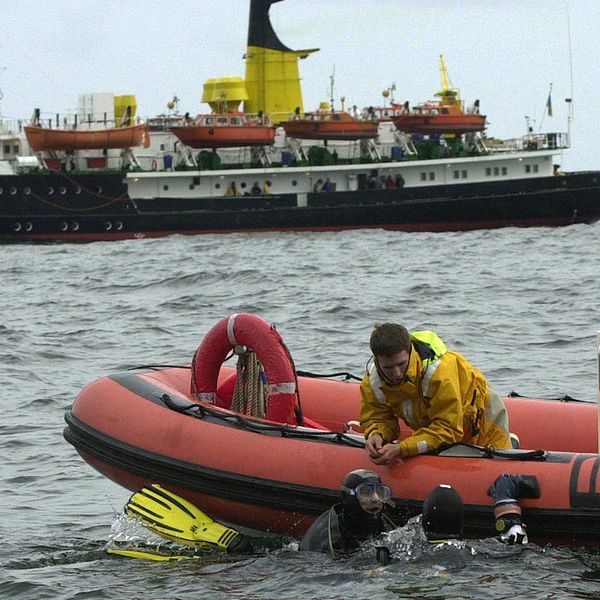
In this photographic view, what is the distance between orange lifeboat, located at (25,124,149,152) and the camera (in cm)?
4709

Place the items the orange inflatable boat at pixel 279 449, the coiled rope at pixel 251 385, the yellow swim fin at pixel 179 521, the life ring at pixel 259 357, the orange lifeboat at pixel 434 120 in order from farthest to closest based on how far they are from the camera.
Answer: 1. the orange lifeboat at pixel 434 120
2. the coiled rope at pixel 251 385
3. the life ring at pixel 259 357
4. the yellow swim fin at pixel 179 521
5. the orange inflatable boat at pixel 279 449

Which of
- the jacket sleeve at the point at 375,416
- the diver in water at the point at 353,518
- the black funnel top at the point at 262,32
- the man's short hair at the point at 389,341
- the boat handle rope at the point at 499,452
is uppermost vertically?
the black funnel top at the point at 262,32

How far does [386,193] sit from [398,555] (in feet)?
138

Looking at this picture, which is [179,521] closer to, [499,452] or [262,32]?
[499,452]

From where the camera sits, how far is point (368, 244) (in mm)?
40594

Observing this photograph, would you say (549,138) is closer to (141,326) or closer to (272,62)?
(272,62)

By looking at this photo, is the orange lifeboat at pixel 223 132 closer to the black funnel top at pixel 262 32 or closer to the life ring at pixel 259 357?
the black funnel top at pixel 262 32

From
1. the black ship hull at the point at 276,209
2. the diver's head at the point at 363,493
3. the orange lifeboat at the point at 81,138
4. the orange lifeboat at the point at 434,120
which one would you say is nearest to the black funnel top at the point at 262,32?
the orange lifeboat at the point at 434,120

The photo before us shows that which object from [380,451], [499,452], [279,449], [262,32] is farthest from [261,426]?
[262,32]

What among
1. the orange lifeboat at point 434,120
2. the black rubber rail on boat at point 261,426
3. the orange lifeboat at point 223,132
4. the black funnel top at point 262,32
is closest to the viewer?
the black rubber rail on boat at point 261,426

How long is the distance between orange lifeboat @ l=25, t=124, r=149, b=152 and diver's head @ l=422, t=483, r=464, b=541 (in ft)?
135

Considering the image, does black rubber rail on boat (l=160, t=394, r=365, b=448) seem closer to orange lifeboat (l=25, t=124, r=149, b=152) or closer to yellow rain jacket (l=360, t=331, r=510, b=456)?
yellow rain jacket (l=360, t=331, r=510, b=456)

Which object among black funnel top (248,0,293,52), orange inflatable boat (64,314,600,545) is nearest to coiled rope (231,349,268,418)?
orange inflatable boat (64,314,600,545)

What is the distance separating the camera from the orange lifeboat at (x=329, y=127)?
50.1m
